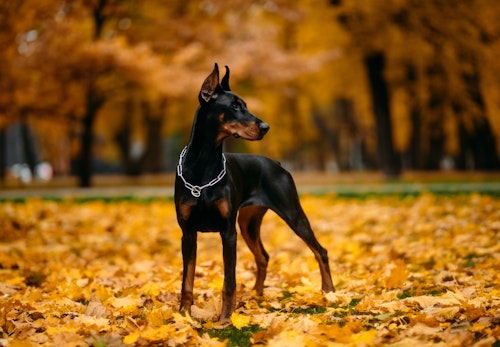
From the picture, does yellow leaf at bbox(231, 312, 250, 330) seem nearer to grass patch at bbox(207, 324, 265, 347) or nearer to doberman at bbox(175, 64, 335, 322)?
grass patch at bbox(207, 324, 265, 347)

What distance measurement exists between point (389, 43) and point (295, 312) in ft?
57.5

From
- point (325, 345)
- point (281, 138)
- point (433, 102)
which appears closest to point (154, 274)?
point (325, 345)

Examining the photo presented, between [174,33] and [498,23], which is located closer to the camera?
[174,33]

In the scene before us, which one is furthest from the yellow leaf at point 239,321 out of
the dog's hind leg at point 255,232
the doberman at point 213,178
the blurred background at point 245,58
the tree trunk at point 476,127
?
the tree trunk at point 476,127

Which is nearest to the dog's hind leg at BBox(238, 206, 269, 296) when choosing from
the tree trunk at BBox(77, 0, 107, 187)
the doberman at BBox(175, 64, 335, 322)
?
the doberman at BBox(175, 64, 335, 322)

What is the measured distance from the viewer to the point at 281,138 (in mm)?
42844

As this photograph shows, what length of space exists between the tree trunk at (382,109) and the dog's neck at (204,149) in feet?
58.6

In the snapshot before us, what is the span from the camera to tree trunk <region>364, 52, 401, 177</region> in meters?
A: 21.4

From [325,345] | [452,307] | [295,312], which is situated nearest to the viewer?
[325,345]

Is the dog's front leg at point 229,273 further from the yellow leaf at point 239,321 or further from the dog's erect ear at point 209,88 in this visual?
the dog's erect ear at point 209,88

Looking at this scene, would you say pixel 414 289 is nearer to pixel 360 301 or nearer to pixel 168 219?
pixel 360 301

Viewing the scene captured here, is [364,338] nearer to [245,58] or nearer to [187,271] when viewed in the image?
[187,271]

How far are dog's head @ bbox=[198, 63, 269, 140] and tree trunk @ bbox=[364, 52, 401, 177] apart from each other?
1785 centimetres

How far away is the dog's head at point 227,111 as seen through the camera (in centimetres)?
408
